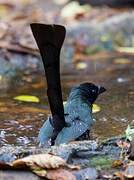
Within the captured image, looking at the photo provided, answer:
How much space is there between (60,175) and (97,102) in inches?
115

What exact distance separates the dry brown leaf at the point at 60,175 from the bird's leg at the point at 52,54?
32.4 inches

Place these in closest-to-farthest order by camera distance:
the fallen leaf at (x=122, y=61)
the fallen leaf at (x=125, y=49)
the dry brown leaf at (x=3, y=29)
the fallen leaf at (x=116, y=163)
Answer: the fallen leaf at (x=116, y=163) → the fallen leaf at (x=122, y=61) → the dry brown leaf at (x=3, y=29) → the fallen leaf at (x=125, y=49)

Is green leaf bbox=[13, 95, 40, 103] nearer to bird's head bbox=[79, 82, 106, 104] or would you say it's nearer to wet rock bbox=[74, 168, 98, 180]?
bird's head bbox=[79, 82, 106, 104]

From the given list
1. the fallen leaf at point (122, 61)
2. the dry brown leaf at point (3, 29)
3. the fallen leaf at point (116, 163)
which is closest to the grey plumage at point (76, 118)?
the fallen leaf at point (116, 163)

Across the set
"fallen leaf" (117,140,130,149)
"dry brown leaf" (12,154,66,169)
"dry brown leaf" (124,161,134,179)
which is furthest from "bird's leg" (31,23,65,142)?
"dry brown leaf" (124,161,134,179)

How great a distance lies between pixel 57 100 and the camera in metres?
4.24

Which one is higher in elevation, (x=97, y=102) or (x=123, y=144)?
(x=123, y=144)

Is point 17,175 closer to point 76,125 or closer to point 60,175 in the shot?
point 60,175

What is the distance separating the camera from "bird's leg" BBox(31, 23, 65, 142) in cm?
392

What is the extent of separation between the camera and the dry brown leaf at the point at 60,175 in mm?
3441

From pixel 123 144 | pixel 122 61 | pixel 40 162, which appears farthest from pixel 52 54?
pixel 122 61

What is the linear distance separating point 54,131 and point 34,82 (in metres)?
2.95

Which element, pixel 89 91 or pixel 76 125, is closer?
pixel 76 125

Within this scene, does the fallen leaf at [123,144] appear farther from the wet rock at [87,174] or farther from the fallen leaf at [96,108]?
the fallen leaf at [96,108]
